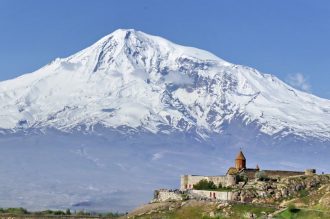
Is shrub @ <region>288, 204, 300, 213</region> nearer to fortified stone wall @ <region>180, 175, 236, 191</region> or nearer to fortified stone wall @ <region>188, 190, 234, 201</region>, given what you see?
fortified stone wall @ <region>188, 190, 234, 201</region>

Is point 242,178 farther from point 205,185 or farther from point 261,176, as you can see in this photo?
point 205,185

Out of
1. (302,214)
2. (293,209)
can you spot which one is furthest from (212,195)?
(302,214)

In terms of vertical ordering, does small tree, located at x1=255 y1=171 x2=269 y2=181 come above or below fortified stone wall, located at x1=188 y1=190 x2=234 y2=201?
above

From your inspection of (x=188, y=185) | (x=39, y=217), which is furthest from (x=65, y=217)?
(x=188, y=185)

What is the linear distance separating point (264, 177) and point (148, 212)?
1671 cm

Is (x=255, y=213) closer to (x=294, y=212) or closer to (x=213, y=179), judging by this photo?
(x=294, y=212)

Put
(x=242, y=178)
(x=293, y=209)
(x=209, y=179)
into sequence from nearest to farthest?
(x=293, y=209) → (x=242, y=178) → (x=209, y=179)

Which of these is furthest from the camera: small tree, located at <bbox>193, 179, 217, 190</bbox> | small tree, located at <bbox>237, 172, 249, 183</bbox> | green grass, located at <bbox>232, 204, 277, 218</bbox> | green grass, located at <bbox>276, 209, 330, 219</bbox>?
small tree, located at <bbox>193, 179, 217, 190</bbox>

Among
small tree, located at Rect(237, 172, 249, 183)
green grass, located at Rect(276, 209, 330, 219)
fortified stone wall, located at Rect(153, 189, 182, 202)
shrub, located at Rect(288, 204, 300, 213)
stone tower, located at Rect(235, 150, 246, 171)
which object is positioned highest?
stone tower, located at Rect(235, 150, 246, 171)

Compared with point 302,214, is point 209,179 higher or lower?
higher

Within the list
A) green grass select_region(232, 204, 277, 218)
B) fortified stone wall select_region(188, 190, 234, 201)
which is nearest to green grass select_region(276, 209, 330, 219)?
green grass select_region(232, 204, 277, 218)

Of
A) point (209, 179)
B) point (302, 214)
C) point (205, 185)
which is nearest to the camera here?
point (302, 214)

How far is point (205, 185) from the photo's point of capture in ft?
392

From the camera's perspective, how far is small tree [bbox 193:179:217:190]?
117938 mm
